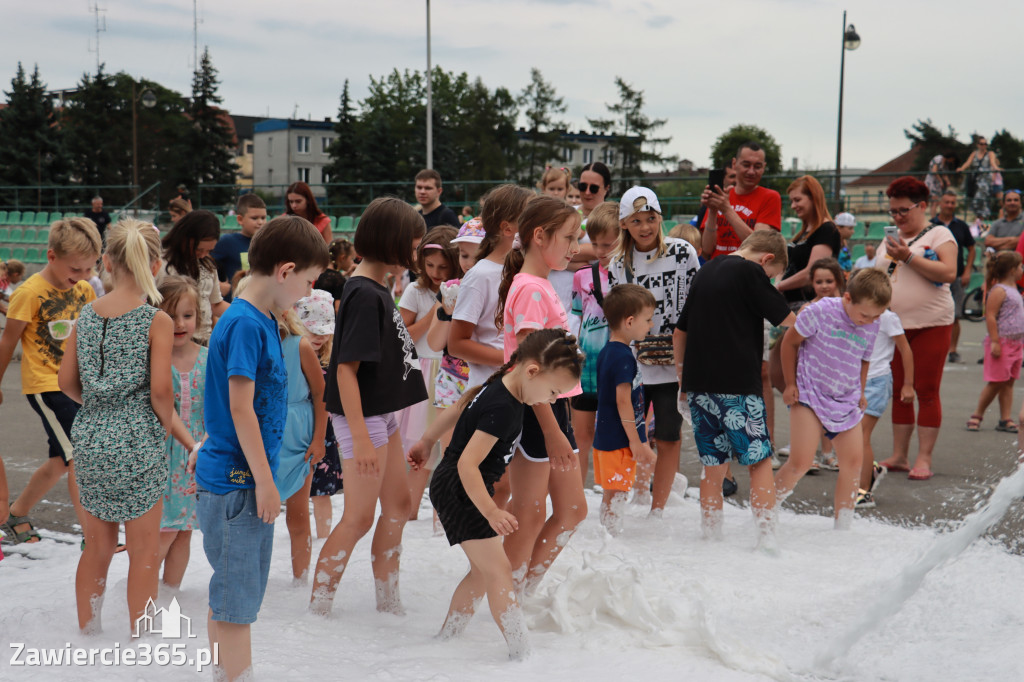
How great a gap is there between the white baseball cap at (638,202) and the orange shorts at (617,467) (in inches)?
55.1

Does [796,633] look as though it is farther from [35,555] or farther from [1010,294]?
[1010,294]

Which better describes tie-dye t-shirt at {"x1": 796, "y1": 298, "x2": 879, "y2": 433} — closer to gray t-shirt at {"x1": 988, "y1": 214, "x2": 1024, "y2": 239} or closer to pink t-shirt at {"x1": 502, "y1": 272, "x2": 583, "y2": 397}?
pink t-shirt at {"x1": 502, "y1": 272, "x2": 583, "y2": 397}

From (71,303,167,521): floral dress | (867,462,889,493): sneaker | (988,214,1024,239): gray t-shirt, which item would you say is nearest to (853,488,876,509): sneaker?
(867,462,889,493): sneaker

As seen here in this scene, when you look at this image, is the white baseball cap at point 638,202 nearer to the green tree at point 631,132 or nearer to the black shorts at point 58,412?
the black shorts at point 58,412

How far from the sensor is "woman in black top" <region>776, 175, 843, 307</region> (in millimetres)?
6449

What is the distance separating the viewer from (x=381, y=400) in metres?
3.66

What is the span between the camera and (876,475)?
6.23m

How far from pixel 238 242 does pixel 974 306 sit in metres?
14.7

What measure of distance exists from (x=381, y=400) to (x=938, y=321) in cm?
472

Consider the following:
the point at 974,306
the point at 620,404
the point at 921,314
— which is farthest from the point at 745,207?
the point at 974,306

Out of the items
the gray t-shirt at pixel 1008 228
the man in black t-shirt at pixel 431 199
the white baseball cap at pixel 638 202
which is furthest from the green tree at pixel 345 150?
the white baseball cap at pixel 638 202

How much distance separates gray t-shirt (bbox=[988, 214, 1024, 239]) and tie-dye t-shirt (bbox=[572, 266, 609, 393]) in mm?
9109

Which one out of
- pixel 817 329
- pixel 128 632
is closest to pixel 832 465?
pixel 817 329

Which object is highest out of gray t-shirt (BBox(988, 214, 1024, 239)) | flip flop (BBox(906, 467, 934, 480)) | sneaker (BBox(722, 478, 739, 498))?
gray t-shirt (BBox(988, 214, 1024, 239))
